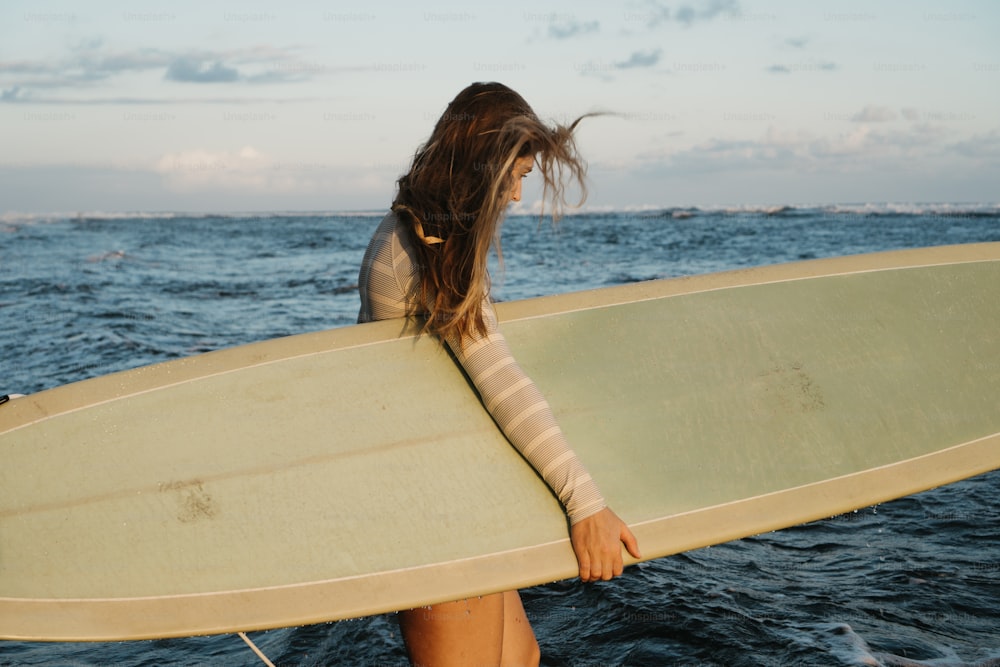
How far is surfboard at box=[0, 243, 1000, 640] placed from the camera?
2.07 m

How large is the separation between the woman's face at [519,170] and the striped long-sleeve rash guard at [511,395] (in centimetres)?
25

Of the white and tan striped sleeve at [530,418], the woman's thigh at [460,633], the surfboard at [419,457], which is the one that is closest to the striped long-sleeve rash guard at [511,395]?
the white and tan striped sleeve at [530,418]

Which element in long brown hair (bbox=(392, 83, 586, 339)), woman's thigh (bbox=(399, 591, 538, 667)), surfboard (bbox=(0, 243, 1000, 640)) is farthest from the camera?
surfboard (bbox=(0, 243, 1000, 640))

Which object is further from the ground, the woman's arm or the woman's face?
the woman's face

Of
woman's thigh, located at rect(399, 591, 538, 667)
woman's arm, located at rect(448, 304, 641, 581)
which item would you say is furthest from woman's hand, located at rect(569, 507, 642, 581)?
woman's thigh, located at rect(399, 591, 538, 667)

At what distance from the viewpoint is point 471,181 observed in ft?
5.52

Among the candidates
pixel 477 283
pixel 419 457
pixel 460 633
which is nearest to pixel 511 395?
pixel 477 283

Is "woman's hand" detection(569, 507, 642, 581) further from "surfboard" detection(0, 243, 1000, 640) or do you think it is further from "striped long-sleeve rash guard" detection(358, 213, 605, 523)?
"surfboard" detection(0, 243, 1000, 640)

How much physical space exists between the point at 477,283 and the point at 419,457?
70 centimetres

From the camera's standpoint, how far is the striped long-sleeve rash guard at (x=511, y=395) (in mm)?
1838

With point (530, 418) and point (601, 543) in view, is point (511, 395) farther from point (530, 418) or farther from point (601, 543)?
point (601, 543)

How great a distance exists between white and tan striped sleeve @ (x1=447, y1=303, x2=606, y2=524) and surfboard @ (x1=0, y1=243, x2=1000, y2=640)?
0.76ft

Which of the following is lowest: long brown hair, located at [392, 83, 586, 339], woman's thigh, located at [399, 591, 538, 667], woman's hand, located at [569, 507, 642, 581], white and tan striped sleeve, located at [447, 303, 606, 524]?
woman's thigh, located at [399, 591, 538, 667]

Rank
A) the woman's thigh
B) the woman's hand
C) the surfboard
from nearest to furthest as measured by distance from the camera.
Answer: the woman's hand < the woman's thigh < the surfboard
